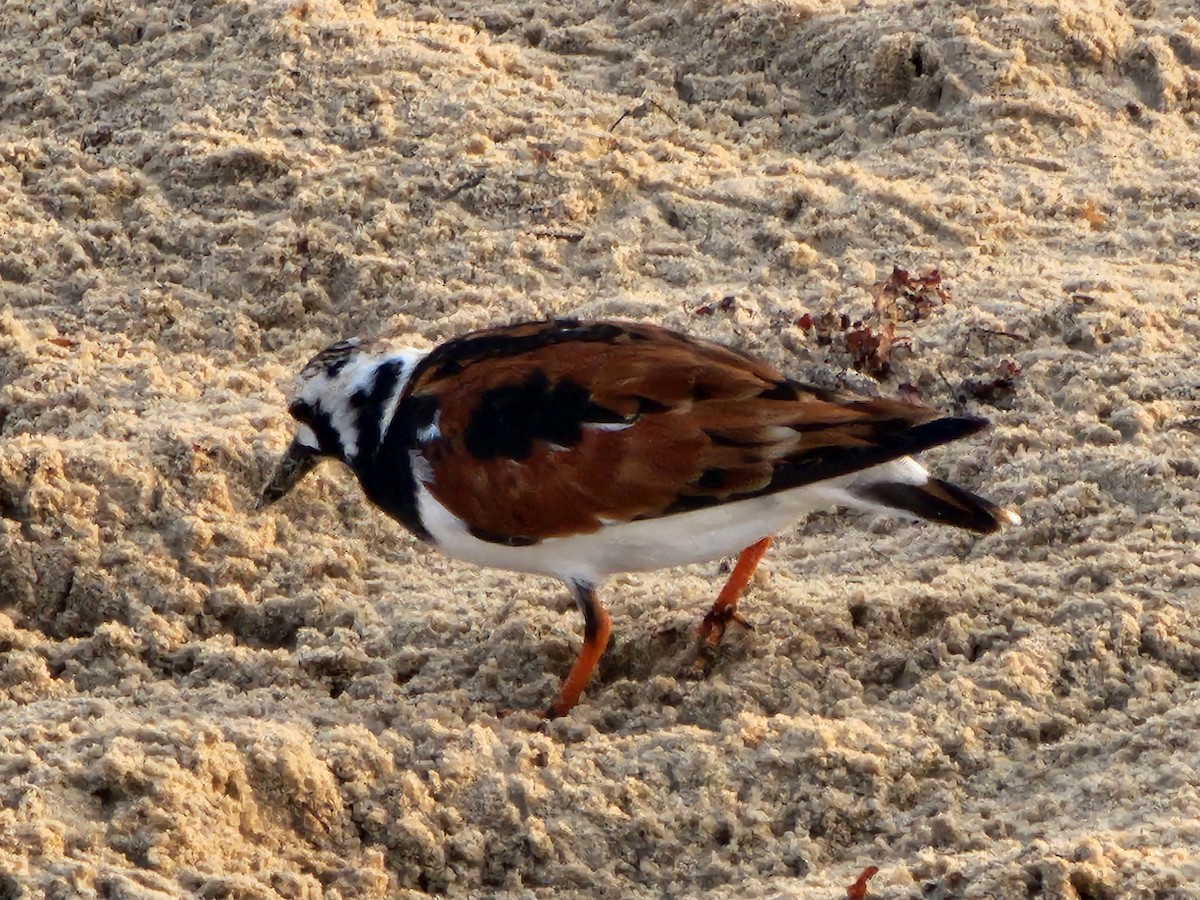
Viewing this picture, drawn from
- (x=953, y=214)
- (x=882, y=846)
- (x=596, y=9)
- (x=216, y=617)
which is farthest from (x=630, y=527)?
(x=596, y=9)

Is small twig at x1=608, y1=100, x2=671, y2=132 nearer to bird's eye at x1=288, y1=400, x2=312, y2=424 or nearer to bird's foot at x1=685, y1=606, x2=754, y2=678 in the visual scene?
bird's eye at x1=288, y1=400, x2=312, y2=424

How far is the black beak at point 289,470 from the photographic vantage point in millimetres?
4918

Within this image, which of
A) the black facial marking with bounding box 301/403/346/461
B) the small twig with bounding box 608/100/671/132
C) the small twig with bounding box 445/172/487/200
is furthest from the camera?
the small twig with bounding box 608/100/671/132

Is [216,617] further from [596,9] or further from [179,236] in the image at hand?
[596,9]

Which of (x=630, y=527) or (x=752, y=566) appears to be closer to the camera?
(x=630, y=527)

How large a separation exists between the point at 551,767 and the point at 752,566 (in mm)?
951

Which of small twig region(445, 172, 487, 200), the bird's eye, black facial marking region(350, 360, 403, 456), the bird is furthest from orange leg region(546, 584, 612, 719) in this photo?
small twig region(445, 172, 487, 200)

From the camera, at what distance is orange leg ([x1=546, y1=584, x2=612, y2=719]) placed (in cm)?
445

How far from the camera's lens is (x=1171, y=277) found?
5.75 metres

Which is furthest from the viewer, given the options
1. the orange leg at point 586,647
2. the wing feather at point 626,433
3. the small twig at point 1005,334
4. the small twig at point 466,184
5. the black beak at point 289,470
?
the small twig at point 466,184

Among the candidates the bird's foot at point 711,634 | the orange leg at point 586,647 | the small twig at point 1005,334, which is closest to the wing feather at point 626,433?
the orange leg at point 586,647

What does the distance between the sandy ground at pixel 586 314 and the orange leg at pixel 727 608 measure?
0.06 metres

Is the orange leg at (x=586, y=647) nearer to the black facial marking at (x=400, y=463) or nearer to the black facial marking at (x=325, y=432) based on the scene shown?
the black facial marking at (x=400, y=463)

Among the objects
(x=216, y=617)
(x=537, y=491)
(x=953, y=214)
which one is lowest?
(x=216, y=617)
